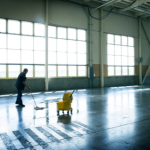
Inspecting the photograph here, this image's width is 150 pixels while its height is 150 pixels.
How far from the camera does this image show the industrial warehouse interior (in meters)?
4.67

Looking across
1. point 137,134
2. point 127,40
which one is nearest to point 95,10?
point 127,40

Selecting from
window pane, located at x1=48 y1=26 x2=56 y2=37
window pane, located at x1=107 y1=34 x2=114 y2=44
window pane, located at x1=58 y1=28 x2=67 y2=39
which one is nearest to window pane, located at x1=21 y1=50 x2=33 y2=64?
window pane, located at x1=48 y1=26 x2=56 y2=37

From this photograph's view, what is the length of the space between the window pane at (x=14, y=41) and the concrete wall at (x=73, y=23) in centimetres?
170

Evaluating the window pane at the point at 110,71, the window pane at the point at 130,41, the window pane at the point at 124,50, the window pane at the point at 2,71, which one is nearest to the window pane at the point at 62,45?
the window pane at the point at 2,71

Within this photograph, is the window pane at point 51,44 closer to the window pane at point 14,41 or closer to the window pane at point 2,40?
the window pane at point 14,41

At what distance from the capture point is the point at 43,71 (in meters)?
17.3

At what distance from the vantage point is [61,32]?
18.4 metres

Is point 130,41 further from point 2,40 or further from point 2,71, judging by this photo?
point 2,71

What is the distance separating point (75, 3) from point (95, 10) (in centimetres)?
268

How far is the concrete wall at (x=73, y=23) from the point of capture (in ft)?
51.4

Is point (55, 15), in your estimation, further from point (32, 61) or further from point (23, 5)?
point (32, 61)

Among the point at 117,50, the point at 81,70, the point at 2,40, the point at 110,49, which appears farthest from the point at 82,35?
the point at 2,40

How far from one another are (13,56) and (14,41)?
1.37 m

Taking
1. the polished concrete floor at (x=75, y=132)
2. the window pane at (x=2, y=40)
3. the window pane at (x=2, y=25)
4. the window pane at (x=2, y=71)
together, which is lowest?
the polished concrete floor at (x=75, y=132)
